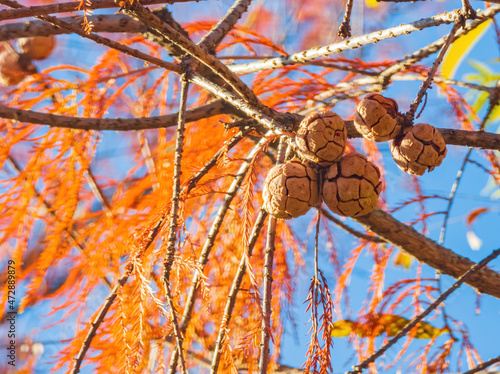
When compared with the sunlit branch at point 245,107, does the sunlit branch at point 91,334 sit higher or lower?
lower

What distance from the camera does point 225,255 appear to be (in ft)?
5.88

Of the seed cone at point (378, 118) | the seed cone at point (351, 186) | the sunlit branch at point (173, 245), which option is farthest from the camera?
the seed cone at point (378, 118)

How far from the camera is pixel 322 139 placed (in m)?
0.80

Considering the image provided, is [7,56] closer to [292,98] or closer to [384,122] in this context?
[292,98]

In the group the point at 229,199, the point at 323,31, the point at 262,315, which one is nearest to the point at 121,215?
the point at 229,199

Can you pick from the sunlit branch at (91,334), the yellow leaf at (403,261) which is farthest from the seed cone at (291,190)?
the yellow leaf at (403,261)

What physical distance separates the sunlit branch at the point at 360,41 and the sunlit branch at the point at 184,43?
0.99 feet

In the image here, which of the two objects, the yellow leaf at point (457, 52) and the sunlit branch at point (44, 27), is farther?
the yellow leaf at point (457, 52)

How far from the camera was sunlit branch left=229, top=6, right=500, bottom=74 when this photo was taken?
3.26ft

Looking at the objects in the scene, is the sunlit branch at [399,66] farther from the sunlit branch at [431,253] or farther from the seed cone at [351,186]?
the seed cone at [351,186]

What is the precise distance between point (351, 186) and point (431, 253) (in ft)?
3.04

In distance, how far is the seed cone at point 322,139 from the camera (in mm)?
804

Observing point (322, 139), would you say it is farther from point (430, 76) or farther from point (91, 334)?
point (91, 334)

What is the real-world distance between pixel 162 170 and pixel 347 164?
0.90m
